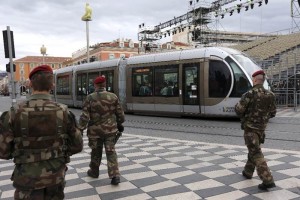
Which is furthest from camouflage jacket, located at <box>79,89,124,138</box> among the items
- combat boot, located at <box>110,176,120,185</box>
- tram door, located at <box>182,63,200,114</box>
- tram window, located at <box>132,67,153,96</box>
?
tram window, located at <box>132,67,153,96</box>

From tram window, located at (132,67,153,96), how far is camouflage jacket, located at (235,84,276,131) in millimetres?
12068

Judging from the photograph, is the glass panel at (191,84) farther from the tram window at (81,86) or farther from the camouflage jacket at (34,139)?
the camouflage jacket at (34,139)

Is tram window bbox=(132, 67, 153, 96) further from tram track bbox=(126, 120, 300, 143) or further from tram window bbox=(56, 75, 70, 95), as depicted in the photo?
tram window bbox=(56, 75, 70, 95)

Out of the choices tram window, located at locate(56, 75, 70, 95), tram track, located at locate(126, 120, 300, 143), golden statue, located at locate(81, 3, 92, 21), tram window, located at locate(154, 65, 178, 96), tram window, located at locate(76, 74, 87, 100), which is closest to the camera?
tram track, located at locate(126, 120, 300, 143)

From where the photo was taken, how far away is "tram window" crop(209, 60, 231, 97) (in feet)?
48.9

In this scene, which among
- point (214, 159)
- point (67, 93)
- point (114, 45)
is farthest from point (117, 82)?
point (114, 45)

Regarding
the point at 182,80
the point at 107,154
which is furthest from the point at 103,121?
the point at 182,80

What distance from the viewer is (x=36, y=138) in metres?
3.52

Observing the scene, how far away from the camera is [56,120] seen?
11.8ft

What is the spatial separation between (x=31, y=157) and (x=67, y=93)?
23.0 m

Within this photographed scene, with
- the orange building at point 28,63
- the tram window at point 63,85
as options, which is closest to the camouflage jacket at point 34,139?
the tram window at point 63,85

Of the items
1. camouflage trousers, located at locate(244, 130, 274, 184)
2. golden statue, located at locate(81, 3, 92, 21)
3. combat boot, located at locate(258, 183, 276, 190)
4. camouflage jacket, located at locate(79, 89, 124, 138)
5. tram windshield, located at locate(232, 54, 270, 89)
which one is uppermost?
golden statue, located at locate(81, 3, 92, 21)

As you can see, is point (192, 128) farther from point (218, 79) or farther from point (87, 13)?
point (87, 13)

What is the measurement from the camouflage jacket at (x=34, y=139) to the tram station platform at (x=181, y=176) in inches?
82.6
